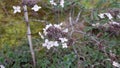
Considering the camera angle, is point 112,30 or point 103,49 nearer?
point 103,49

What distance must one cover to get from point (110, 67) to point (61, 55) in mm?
382

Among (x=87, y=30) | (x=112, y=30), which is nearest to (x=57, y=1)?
(x=87, y=30)

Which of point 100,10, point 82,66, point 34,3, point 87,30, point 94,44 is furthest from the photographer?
point 100,10

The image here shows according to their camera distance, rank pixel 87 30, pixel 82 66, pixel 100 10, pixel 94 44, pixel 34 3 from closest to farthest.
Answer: pixel 34 3
pixel 82 66
pixel 94 44
pixel 87 30
pixel 100 10

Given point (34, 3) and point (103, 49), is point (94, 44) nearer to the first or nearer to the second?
point (103, 49)

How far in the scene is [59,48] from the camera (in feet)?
7.96

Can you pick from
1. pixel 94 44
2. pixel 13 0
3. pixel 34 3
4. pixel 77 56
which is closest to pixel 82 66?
pixel 77 56

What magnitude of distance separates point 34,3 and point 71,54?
0.56 metres

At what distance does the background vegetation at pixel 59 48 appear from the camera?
7.72ft

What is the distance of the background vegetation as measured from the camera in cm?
235

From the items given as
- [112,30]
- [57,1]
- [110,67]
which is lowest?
[110,67]

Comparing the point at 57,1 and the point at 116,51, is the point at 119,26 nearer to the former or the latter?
the point at 116,51

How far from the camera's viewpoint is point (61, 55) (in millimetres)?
2398

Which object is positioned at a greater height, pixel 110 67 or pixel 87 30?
pixel 87 30
